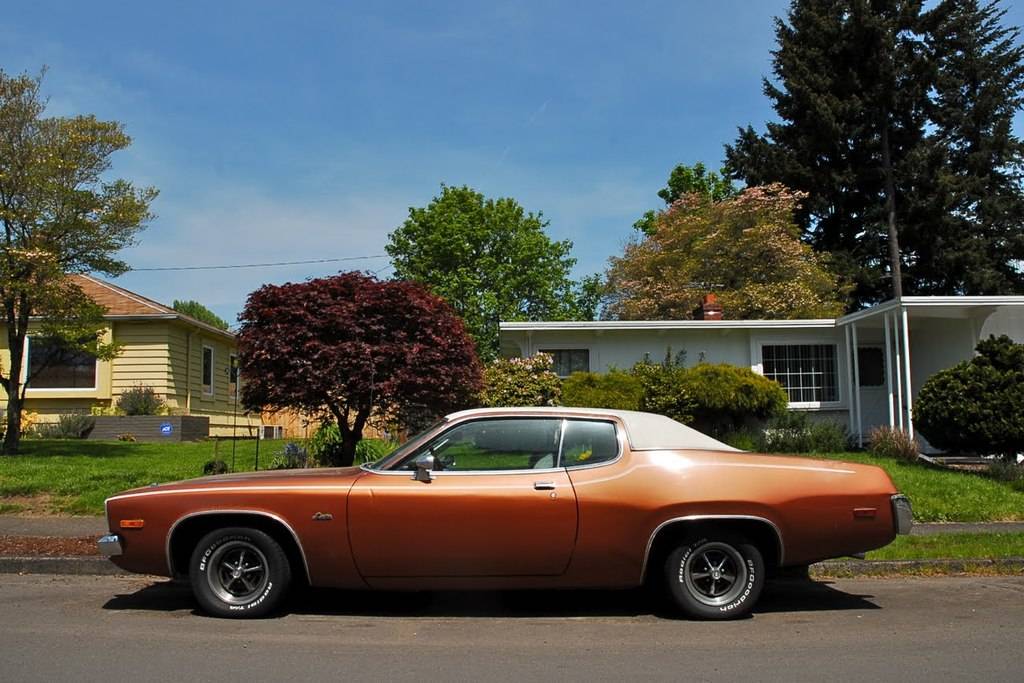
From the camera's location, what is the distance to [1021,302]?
16.6m

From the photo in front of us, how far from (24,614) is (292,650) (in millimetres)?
2441

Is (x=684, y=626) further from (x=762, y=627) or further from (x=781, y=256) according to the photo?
(x=781, y=256)

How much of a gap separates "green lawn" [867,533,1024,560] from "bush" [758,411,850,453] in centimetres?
771

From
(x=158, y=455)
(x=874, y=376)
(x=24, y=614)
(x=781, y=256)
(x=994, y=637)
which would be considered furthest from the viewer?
(x=781, y=256)

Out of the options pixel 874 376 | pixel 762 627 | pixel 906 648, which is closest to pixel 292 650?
pixel 762 627

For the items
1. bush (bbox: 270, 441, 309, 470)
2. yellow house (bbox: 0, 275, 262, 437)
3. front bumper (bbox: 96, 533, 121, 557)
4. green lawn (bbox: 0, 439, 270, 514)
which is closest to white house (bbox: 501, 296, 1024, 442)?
bush (bbox: 270, 441, 309, 470)

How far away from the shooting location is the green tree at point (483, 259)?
38094mm

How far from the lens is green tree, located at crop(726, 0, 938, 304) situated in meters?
33.0

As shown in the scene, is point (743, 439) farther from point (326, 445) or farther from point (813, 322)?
point (326, 445)

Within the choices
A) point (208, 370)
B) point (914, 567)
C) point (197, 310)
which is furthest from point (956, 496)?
point (197, 310)

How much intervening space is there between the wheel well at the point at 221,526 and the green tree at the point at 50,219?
452 inches


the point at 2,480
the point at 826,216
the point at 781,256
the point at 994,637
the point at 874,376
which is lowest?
the point at 994,637

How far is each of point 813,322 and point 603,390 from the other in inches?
203

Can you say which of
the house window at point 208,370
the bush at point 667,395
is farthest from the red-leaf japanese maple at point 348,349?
the house window at point 208,370
